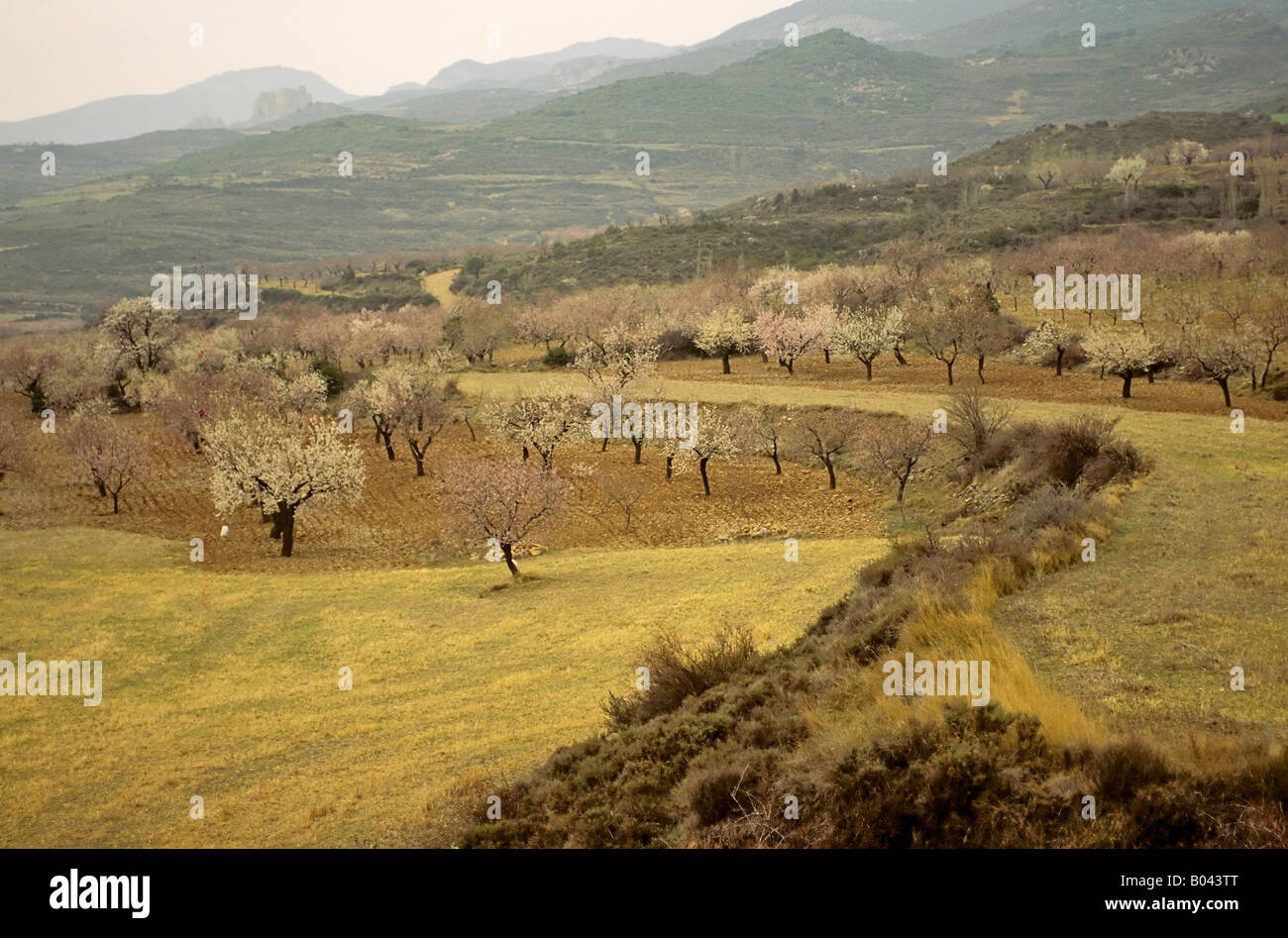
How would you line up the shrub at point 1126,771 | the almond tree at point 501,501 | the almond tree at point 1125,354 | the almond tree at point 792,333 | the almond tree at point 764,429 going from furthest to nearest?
the almond tree at point 792,333 → the almond tree at point 764,429 → the almond tree at point 1125,354 → the almond tree at point 501,501 → the shrub at point 1126,771

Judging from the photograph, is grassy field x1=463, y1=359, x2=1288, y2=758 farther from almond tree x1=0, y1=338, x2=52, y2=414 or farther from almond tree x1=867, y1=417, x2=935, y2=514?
almond tree x1=0, y1=338, x2=52, y2=414

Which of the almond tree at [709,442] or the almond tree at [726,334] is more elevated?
the almond tree at [726,334]

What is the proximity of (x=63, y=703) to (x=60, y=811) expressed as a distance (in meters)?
6.90

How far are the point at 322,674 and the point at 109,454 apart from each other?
2918cm

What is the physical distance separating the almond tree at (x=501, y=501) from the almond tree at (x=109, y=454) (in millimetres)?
20830

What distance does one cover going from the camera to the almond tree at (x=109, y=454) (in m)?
45.3

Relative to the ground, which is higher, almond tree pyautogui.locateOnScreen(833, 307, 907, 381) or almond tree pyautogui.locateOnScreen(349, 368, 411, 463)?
almond tree pyautogui.locateOnScreen(833, 307, 907, 381)

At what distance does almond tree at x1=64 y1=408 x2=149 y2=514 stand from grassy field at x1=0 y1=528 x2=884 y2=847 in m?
10.4

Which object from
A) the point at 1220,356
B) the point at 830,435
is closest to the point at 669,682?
the point at 830,435

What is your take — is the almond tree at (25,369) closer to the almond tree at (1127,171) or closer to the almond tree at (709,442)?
the almond tree at (709,442)

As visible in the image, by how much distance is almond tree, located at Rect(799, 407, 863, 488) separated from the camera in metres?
43.4

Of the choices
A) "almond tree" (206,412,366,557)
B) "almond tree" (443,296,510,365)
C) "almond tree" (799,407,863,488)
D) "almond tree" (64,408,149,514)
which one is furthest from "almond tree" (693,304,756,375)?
"almond tree" (64,408,149,514)

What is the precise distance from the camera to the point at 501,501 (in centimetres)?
3181

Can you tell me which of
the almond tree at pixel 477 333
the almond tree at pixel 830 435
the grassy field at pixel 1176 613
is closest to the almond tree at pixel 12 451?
the almond tree at pixel 477 333
